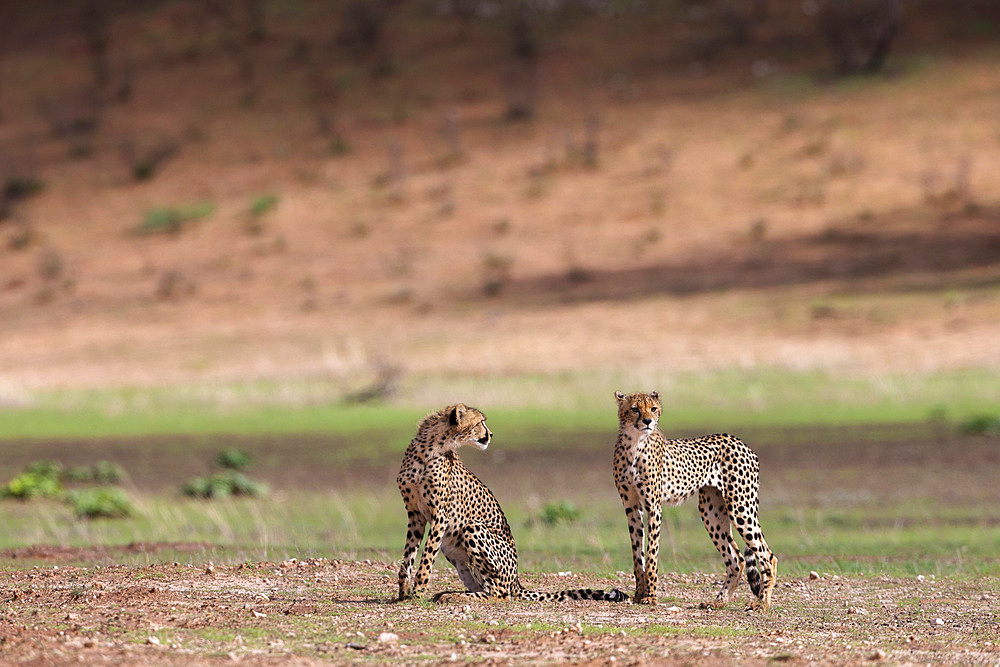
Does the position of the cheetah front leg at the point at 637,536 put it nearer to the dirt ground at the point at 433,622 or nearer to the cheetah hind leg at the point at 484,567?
the dirt ground at the point at 433,622

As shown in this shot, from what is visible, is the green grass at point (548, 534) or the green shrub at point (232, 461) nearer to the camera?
the green grass at point (548, 534)

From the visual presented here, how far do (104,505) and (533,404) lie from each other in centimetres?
1299

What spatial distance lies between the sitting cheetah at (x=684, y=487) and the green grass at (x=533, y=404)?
1526 centimetres

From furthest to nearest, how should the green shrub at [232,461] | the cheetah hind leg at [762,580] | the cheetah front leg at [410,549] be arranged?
the green shrub at [232,461] → the cheetah hind leg at [762,580] → the cheetah front leg at [410,549]

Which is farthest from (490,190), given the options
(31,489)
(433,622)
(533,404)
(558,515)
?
(433,622)

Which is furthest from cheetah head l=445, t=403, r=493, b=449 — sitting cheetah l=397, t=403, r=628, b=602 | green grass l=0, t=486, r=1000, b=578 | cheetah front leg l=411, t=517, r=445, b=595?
green grass l=0, t=486, r=1000, b=578

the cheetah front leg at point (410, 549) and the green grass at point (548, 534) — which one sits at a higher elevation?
the cheetah front leg at point (410, 549)

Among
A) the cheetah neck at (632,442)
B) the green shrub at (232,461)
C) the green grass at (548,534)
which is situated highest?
the cheetah neck at (632,442)

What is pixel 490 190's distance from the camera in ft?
162

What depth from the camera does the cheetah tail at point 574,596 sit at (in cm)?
926

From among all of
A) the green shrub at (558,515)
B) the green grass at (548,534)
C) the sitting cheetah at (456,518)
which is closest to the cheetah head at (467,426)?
the sitting cheetah at (456,518)

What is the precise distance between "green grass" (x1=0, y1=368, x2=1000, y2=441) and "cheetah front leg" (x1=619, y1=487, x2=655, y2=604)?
15.4 meters

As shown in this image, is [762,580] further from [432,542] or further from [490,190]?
[490,190]

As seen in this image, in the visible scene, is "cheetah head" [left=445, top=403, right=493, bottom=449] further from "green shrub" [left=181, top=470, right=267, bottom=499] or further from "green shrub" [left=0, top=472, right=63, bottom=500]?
"green shrub" [left=0, top=472, right=63, bottom=500]
